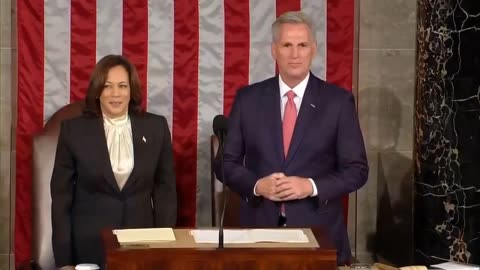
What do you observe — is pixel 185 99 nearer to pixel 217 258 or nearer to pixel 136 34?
pixel 136 34

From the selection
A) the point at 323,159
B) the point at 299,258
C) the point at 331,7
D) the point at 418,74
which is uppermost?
the point at 331,7

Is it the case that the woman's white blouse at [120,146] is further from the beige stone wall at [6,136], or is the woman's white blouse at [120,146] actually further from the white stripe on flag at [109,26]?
the beige stone wall at [6,136]

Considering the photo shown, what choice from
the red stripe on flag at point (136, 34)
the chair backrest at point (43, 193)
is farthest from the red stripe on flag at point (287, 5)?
the chair backrest at point (43, 193)

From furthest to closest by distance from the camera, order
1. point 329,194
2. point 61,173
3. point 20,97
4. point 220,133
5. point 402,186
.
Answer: point 402,186
point 20,97
point 61,173
point 329,194
point 220,133

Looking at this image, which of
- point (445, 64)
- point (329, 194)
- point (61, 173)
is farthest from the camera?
point (445, 64)

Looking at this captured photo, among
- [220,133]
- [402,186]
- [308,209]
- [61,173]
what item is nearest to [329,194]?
[308,209]

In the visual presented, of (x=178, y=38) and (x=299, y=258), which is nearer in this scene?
(x=299, y=258)

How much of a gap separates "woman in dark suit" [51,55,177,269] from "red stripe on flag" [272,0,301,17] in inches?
51.0

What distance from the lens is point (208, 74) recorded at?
587 cm

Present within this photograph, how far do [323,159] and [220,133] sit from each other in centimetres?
90

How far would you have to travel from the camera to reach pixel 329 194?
13.1 ft

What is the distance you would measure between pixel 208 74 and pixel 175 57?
0.22 meters

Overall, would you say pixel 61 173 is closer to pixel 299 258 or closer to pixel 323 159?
pixel 323 159

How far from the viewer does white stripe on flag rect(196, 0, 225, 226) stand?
5836 millimetres
